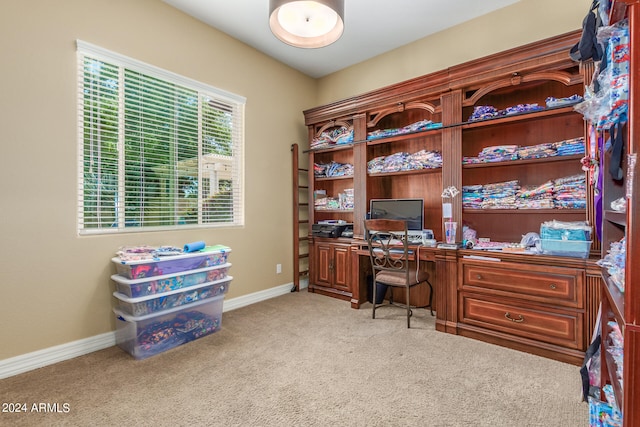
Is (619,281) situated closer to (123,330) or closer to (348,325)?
Answer: (348,325)

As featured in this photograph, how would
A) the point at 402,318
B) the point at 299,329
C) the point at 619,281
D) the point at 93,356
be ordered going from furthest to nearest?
the point at 402,318 → the point at 299,329 → the point at 93,356 → the point at 619,281

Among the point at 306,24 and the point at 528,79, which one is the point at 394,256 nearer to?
the point at 528,79

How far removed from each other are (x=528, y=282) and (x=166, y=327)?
2.93m

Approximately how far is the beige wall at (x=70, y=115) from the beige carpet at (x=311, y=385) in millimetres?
477

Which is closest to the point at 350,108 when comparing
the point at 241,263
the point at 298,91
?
the point at 298,91

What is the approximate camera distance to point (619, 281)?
1.01 m

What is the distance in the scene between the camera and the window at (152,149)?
243cm

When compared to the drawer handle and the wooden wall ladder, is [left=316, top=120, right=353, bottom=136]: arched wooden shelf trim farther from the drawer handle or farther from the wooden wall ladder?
the drawer handle

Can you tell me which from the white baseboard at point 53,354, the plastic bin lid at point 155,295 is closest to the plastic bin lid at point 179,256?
the plastic bin lid at point 155,295

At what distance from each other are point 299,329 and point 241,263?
3.73ft

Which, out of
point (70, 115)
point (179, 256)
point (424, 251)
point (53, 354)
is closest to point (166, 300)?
point (179, 256)

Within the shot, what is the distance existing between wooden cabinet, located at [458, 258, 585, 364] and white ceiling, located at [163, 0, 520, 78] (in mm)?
2438

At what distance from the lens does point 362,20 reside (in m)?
3.13

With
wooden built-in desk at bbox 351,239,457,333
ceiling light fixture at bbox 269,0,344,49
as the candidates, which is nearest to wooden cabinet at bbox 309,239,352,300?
wooden built-in desk at bbox 351,239,457,333
